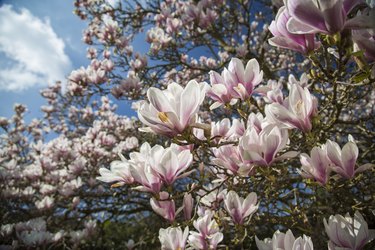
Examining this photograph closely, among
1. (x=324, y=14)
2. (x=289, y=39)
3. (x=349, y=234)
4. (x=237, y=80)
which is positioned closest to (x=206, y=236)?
(x=349, y=234)

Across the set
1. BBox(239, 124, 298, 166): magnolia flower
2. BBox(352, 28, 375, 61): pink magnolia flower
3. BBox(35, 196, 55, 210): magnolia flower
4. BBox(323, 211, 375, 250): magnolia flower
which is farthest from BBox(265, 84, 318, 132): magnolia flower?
BBox(35, 196, 55, 210): magnolia flower

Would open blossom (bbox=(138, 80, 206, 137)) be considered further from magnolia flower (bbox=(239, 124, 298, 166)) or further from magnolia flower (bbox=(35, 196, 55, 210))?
magnolia flower (bbox=(35, 196, 55, 210))

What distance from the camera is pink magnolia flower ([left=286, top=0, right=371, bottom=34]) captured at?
1.92 ft

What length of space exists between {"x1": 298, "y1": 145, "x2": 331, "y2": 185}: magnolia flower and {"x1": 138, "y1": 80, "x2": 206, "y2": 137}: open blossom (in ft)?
1.26

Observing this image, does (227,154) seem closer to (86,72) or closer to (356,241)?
(356,241)

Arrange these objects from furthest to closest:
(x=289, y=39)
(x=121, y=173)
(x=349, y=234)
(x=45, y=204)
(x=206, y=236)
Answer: (x=45, y=204) → (x=206, y=236) → (x=121, y=173) → (x=349, y=234) → (x=289, y=39)

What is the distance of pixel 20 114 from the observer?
7.64 metres

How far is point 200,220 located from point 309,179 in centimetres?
52

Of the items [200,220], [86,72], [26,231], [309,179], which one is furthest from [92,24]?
[309,179]

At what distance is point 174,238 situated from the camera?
1108mm

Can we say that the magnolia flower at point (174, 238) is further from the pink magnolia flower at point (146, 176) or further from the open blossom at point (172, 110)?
the open blossom at point (172, 110)

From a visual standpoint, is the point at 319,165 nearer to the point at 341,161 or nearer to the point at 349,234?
the point at 341,161

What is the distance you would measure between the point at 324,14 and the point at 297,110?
299 mm

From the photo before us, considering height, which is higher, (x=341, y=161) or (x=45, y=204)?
(x=45, y=204)
